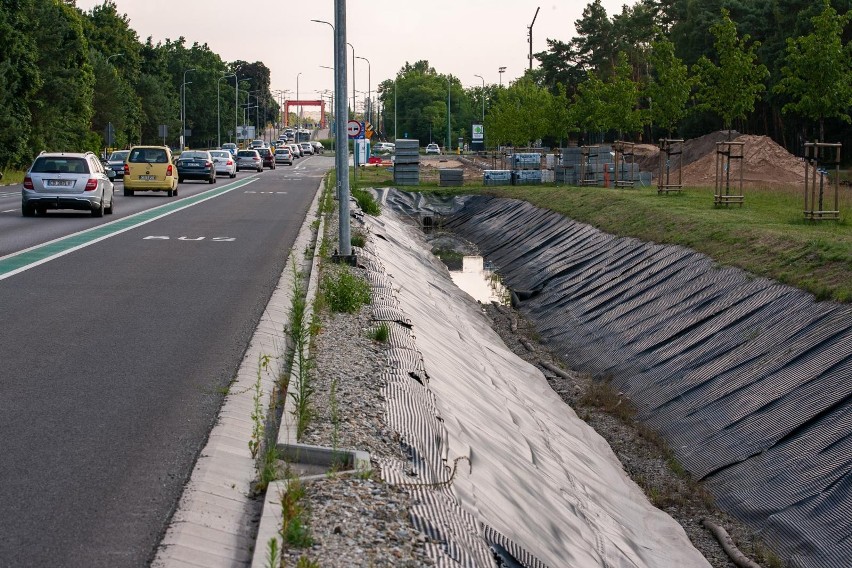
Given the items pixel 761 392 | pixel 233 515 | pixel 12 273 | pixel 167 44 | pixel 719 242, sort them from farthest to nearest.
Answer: pixel 167 44 → pixel 719 242 → pixel 12 273 → pixel 761 392 → pixel 233 515

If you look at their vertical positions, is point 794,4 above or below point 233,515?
above

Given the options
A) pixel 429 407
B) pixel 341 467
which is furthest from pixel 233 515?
pixel 429 407

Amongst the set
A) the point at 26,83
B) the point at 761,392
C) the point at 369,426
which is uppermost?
the point at 26,83

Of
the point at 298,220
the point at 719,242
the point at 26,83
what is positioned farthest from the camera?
the point at 26,83

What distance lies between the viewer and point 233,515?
6.32 m

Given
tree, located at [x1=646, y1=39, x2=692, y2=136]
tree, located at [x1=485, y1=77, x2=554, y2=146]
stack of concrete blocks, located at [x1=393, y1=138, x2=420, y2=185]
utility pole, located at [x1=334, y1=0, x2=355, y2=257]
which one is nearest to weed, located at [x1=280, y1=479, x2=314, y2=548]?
utility pole, located at [x1=334, y1=0, x2=355, y2=257]

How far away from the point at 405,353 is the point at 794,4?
63.0 metres

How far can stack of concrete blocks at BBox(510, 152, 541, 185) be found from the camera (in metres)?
53.3

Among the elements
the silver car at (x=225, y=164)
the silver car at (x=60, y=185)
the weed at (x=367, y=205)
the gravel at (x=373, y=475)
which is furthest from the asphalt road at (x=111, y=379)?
the silver car at (x=225, y=164)

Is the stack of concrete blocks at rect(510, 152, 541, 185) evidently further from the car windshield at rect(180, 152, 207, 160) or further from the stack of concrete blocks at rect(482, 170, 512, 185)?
the car windshield at rect(180, 152, 207, 160)

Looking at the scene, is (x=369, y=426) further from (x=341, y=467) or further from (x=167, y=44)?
(x=167, y=44)

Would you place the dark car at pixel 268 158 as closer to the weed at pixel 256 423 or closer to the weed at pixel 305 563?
Result: the weed at pixel 256 423

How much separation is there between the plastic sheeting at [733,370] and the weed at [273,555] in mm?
5840

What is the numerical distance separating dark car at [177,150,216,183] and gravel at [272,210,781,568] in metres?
38.1
